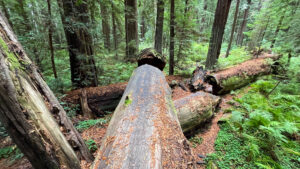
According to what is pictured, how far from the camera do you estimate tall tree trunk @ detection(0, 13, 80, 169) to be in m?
1.08

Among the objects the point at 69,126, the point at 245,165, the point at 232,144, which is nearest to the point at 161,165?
the point at 69,126

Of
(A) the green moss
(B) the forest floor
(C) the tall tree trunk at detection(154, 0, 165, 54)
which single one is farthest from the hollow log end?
(A) the green moss

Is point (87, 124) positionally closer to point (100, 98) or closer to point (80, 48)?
point (100, 98)

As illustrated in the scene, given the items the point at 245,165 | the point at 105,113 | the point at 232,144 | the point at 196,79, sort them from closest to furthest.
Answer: the point at 245,165
the point at 232,144
the point at 105,113
the point at 196,79

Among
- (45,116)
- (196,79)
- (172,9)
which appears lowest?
(196,79)

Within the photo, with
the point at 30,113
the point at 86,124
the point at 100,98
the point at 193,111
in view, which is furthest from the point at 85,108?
the point at 193,111

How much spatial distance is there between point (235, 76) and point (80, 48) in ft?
22.3

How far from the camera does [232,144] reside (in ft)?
9.21

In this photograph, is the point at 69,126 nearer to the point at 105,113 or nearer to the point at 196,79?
the point at 105,113

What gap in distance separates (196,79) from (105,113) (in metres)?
3.76

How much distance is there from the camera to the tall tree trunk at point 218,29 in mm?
6016

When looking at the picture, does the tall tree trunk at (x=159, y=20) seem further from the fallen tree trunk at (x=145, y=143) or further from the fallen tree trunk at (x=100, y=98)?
the fallen tree trunk at (x=145, y=143)

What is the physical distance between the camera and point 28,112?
3.82 feet

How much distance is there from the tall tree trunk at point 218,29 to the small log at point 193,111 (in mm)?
3963
